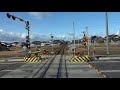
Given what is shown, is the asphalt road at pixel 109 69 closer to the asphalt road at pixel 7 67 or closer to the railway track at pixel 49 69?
the railway track at pixel 49 69

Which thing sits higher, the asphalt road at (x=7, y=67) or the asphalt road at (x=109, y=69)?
the asphalt road at (x=109, y=69)

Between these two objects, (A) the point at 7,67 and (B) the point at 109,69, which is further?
(A) the point at 7,67

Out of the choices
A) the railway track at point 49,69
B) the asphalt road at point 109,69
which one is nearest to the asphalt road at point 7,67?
the railway track at point 49,69

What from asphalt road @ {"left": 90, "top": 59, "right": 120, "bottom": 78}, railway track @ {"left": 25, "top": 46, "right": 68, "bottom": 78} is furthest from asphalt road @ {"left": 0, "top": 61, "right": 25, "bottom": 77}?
asphalt road @ {"left": 90, "top": 59, "right": 120, "bottom": 78}

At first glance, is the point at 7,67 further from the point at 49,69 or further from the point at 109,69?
the point at 109,69

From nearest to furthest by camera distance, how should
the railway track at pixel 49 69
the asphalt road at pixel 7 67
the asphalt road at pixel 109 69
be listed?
the railway track at pixel 49 69 < the asphalt road at pixel 109 69 < the asphalt road at pixel 7 67

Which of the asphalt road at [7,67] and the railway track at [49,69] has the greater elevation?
the railway track at [49,69]

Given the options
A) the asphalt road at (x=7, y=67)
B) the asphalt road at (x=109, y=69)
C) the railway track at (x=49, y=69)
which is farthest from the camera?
the asphalt road at (x=7, y=67)

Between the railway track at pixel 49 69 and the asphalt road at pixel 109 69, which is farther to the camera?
the asphalt road at pixel 109 69

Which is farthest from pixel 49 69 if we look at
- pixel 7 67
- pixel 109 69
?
pixel 7 67

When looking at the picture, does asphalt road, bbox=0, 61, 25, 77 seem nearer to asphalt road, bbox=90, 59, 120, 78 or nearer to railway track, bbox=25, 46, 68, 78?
railway track, bbox=25, 46, 68, 78
